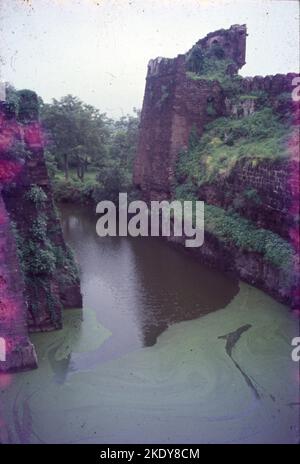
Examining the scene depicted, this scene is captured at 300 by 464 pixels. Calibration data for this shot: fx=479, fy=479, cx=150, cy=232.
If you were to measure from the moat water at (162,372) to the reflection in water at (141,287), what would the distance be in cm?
4

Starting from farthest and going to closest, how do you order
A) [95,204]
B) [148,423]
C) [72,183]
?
[72,183] < [95,204] < [148,423]

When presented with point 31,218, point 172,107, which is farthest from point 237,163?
point 31,218

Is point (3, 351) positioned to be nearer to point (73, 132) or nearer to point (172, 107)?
point (172, 107)

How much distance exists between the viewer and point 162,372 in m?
7.22

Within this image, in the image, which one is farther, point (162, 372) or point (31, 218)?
point (31, 218)

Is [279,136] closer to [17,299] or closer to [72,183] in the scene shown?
[17,299]

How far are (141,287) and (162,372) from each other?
428cm

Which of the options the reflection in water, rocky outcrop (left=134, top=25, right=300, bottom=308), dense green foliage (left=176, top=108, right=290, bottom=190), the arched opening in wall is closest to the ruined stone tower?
rocky outcrop (left=134, top=25, right=300, bottom=308)

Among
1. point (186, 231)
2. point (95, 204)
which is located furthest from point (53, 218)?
point (95, 204)

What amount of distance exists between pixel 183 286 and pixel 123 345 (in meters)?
3.51

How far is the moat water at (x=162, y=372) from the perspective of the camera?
5.76 m

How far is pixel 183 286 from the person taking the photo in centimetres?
1156

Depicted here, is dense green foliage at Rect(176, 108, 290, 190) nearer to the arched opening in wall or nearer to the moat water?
the moat water

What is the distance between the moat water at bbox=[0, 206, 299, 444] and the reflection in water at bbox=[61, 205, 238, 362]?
1.5 inches
